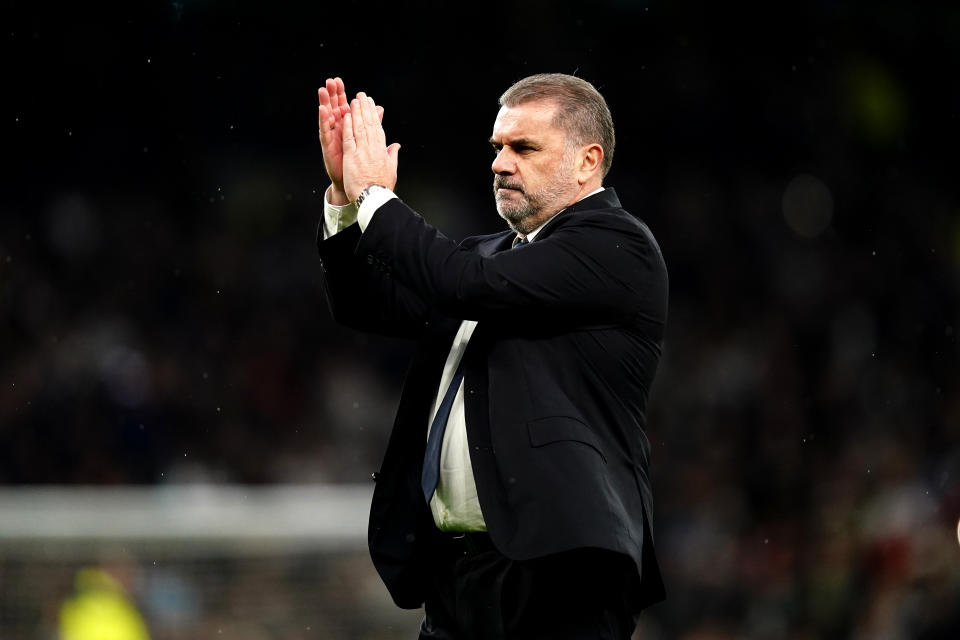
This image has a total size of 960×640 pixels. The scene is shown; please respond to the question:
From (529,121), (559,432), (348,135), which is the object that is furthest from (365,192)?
(559,432)

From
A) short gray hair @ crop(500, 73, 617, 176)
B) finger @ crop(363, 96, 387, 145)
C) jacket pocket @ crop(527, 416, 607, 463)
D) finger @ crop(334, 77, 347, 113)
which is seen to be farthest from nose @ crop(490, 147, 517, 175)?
jacket pocket @ crop(527, 416, 607, 463)

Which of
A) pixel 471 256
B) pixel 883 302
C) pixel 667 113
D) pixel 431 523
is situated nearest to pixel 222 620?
pixel 431 523

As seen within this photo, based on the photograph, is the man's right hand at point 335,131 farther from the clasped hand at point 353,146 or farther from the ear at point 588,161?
the ear at point 588,161

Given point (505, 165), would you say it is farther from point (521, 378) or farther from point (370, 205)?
point (521, 378)

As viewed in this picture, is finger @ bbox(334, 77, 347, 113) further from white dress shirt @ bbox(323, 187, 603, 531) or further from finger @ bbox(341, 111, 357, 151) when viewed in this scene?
white dress shirt @ bbox(323, 187, 603, 531)

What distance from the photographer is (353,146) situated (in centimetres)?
308

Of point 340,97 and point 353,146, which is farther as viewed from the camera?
point 340,97

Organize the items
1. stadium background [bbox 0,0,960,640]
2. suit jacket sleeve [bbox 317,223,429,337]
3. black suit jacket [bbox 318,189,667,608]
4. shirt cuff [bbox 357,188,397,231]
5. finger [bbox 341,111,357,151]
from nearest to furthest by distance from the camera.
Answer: black suit jacket [bbox 318,189,667,608]
shirt cuff [bbox 357,188,397,231]
finger [bbox 341,111,357,151]
suit jacket sleeve [bbox 317,223,429,337]
stadium background [bbox 0,0,960,640]

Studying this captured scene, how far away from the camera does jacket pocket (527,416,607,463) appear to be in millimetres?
2857

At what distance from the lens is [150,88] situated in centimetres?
1108

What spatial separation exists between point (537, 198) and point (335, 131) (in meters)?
0.48

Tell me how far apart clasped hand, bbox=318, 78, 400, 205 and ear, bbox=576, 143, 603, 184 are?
1.34 feet

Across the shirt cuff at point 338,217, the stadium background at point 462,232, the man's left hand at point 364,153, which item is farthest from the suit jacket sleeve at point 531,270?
the stadium background at point 462,232

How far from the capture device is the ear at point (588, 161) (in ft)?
10.4
